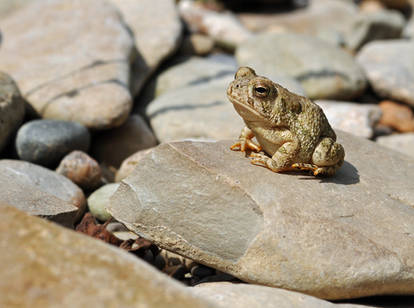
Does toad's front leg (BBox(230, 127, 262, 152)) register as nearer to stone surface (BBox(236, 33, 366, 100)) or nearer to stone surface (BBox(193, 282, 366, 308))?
stone surface (BBox(193, 282, 366, 308))

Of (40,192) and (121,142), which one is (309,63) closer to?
(121,142)

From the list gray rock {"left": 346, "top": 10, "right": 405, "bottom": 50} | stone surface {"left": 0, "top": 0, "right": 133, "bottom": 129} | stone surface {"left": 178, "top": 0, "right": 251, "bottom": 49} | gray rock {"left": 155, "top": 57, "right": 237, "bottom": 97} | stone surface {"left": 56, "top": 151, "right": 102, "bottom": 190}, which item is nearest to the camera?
stone surface {"left": 56, "top": 151, "right": 102, "bottom": 190}

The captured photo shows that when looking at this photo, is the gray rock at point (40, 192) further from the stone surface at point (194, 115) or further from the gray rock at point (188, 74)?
the gray rock at point (188, 74)

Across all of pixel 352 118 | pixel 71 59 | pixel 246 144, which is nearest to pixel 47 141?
pixel 71 59

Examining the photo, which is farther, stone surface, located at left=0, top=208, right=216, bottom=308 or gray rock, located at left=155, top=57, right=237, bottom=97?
gray rock, located at left=155, top=57, right=237, bottom=97

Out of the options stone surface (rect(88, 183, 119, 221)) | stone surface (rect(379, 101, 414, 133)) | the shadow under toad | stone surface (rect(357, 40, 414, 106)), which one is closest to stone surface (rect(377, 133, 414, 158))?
Result: stone surface (rect(379, 101, 414, 133))

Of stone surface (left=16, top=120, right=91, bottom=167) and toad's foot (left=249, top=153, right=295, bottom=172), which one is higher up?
toad's foot (left=249, top=153, right=295, bottom=172)
